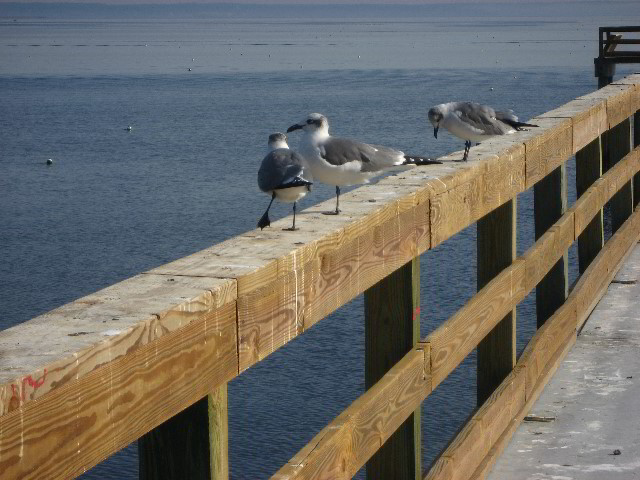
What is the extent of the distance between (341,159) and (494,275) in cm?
82

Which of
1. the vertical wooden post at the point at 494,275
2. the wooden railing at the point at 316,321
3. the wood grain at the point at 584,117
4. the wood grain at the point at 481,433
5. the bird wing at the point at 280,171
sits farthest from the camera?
the wood grain at the point at 584,117

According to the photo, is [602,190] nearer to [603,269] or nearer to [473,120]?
[603,269]

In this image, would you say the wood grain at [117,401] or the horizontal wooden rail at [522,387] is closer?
the wood grain at [117,401]

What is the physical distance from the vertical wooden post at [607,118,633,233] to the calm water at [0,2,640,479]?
1.80 meters

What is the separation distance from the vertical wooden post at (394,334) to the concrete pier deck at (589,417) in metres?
0.66

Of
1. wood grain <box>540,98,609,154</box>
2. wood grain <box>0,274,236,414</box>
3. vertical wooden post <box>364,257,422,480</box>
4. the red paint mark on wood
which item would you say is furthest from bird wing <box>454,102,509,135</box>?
the red paint mark on wood

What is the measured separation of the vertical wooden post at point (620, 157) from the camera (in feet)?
25.1

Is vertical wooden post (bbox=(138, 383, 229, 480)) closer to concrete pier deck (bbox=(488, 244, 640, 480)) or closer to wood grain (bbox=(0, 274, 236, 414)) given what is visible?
wood grain (bbox=(0, 274, 236, 414))

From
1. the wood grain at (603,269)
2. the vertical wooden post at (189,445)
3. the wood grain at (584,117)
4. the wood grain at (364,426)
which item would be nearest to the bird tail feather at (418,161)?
the wood grain at (364,426)

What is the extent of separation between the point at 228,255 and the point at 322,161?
1.70m

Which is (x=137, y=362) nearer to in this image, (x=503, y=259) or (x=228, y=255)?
(x=228, y=255)

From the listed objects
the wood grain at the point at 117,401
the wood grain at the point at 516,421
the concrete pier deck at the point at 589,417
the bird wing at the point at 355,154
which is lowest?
the concrete pier deck at the point at 589,417

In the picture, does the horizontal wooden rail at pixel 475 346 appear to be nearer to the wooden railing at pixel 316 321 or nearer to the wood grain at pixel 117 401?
the wooden railing at pixel 316 321

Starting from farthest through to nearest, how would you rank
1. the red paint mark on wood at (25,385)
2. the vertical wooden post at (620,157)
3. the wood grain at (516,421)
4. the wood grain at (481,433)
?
the vertical wooden post at (620,157) → the wood grain at (516,421) → the wood grain at (481,433) → the red paint mark on wood at (25,385)
